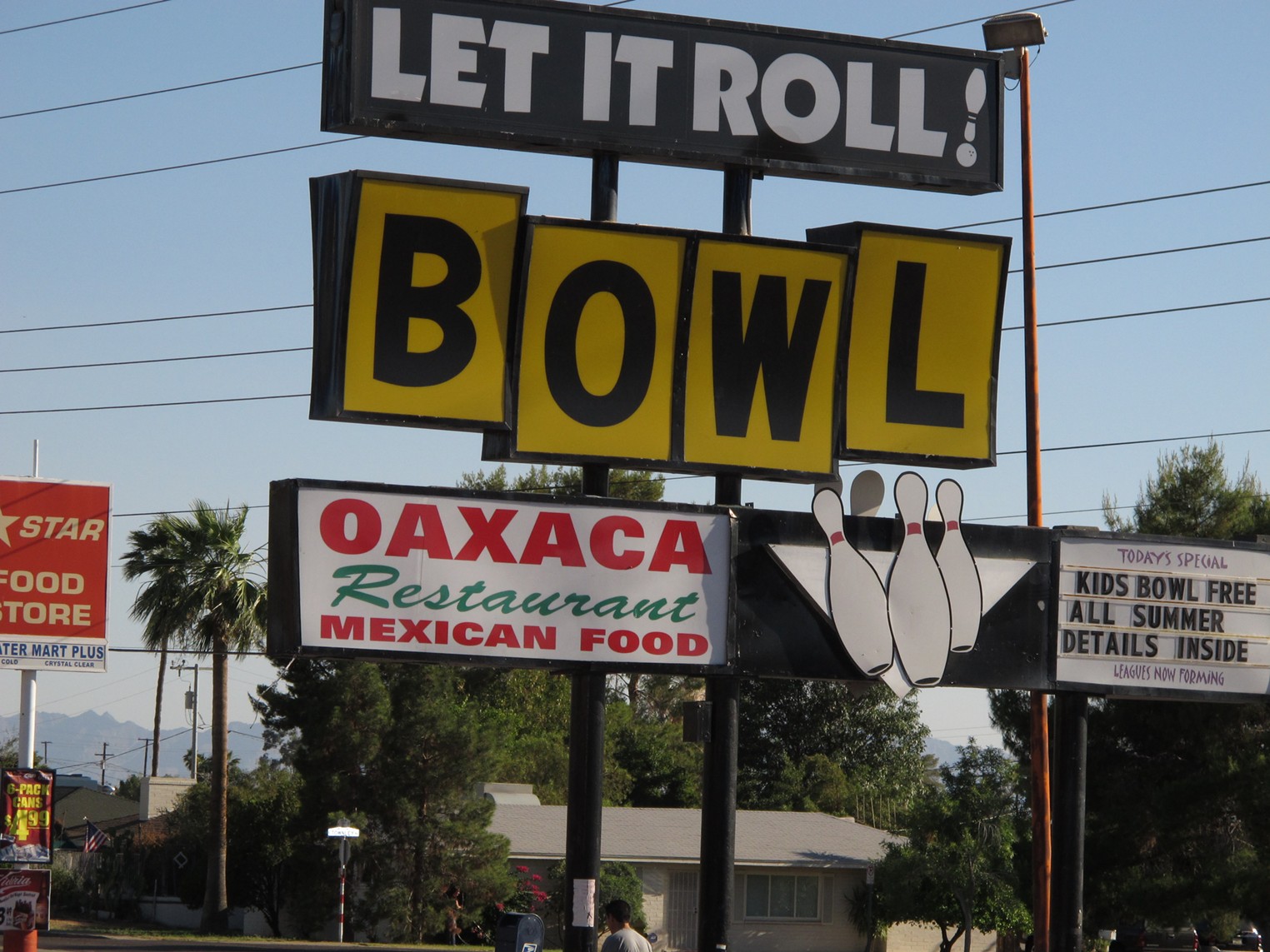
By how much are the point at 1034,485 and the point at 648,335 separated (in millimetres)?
8569

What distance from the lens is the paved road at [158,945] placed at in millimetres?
33031

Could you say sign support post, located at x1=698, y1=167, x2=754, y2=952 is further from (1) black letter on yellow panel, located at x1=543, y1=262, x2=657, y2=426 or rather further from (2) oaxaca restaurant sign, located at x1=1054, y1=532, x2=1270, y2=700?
(2) oaxaca restaurant sign, located at x1=1054, y1=532, x2=1270, y2=700

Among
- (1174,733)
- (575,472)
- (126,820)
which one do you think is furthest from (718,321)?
(575,472)

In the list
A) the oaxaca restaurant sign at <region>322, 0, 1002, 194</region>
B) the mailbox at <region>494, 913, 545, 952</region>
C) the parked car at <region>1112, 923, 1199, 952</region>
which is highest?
the oaxaca restaurant sign at <region>322, 0, 1002, 194</region>

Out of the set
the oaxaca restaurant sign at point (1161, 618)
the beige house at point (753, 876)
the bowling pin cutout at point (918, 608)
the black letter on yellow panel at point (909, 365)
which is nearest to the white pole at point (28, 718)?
the bowling pin cutout at point (918, 608)

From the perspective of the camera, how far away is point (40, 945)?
32.8 m

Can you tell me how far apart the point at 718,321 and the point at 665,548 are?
201cm

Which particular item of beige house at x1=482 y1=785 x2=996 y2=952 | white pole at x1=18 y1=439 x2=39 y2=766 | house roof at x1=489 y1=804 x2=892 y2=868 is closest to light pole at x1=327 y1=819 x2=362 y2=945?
house roof at x1=489 y1=804 x2=892 y2=868

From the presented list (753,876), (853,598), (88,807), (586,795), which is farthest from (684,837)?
(88,807)

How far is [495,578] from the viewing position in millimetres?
12945

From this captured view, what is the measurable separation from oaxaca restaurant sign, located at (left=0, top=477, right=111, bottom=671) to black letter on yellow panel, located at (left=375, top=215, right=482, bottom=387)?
1062cm

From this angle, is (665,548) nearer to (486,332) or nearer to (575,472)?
(486,332)

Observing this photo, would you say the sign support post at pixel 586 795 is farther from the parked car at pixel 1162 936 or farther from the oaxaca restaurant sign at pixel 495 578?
the parked car at pixel 1162 936

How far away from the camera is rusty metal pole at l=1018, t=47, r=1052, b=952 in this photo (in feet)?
65.1
